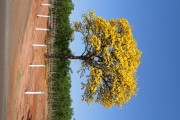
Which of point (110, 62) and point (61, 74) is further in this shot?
point (61, 74)

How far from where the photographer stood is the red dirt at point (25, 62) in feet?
89.8

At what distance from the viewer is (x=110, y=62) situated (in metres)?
41.8

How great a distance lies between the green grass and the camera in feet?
156

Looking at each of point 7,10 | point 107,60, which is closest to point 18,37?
point 7,10

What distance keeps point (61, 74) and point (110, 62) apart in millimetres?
8899

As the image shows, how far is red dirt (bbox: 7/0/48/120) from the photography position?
89.8 ft

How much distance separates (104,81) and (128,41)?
4.86 meters

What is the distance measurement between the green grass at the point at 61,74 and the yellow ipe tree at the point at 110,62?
463 cm

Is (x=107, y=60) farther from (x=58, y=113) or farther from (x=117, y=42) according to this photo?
(x=58, y=113)

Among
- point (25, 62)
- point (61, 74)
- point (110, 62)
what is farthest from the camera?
point (61, 74)

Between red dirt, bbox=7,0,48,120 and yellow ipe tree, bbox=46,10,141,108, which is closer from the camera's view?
red dirt, bbox=7,0,48,120

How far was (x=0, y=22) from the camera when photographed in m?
24.2

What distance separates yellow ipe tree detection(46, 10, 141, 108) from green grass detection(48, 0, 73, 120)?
4628 millimetres

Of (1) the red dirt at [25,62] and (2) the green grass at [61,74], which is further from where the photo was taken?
(2) the green grass at [61,74]
